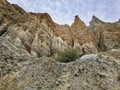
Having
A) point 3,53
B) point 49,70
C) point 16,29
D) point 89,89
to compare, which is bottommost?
point 89,89

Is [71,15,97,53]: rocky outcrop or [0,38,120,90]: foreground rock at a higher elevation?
[71,15,97,53]: rocky outcrop

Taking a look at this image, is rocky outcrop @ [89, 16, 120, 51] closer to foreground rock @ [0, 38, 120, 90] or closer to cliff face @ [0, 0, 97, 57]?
cliff face @ [0, 0, 97, 57]

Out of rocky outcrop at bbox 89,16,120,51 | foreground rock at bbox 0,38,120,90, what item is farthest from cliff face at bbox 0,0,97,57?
foreground rock at bbox 0,38,120,90

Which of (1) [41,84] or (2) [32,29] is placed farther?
(2) [32,29]

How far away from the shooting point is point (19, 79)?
14180 millimetres

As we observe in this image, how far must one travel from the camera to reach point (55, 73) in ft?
47.9

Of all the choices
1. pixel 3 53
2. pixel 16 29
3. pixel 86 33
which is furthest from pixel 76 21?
pixel 3 53

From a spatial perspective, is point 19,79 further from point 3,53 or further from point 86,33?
point 86,33

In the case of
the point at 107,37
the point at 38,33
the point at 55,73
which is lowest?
the point at 55,73

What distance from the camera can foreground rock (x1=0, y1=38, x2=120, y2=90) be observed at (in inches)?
539

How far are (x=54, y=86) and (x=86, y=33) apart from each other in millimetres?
45575

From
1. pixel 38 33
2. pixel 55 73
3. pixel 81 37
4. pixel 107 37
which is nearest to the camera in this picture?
pixel 55 73

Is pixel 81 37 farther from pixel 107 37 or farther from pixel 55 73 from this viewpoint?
pixel 55 73

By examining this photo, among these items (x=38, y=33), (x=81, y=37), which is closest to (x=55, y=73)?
(x=38, y=33)
